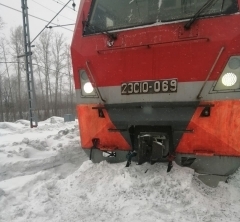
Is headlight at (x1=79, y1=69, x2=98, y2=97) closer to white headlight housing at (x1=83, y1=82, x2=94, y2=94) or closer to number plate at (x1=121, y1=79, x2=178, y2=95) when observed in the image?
white headlight housing at (x1=83, y1=82, x2=94, y2=94)

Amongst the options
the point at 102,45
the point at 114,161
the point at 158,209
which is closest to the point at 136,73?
the point at 102,45

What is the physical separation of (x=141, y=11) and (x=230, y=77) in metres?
1.42

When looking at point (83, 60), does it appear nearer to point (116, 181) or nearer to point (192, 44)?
point (192, 44)

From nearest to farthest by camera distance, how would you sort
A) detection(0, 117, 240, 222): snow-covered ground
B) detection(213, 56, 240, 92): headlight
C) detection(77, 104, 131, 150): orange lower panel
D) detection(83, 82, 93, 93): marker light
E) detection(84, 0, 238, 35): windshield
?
detection(0, 117, 240, 222): snow-covered ground
detection(213, 56, 240, 92): headlight
detection(84, 0, 238, 35): windshield
detection(77, 104, 131, 150): orange lower panel
detection(83, 82, 93, 93): marker light

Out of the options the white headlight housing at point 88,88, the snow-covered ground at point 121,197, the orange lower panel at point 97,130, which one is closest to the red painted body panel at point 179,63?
the orange lower panel at point 97,130

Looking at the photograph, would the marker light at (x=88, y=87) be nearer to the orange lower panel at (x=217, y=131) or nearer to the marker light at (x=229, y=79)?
the orange lower panel at (x=217, y=131)

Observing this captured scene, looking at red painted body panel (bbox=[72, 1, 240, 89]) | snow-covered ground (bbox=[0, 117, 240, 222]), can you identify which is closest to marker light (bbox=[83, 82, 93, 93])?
red painted body panel (bbox=[72, 1, 240, 89])

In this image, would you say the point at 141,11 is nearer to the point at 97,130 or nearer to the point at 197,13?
the point at 197,13

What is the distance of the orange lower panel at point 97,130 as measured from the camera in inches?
124

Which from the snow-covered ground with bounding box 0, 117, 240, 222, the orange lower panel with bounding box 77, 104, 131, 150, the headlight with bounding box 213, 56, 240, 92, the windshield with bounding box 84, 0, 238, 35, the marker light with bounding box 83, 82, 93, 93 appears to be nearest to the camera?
the snow-covered ground with bounding box 0, 117, 240, 222

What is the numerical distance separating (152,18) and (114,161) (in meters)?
1.87

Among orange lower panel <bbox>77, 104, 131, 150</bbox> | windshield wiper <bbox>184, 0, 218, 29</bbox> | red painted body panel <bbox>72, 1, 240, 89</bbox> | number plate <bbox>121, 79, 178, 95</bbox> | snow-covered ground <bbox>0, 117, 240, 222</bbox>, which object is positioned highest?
windshield wiper <bbox>184, 0, 218, 29</bbox>

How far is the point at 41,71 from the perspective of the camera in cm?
4012

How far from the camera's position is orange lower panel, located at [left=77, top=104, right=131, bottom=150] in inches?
124
